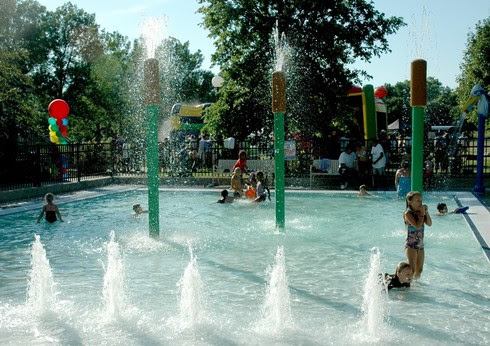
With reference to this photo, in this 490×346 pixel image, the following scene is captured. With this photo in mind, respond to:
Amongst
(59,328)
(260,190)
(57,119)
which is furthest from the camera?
(57,119)

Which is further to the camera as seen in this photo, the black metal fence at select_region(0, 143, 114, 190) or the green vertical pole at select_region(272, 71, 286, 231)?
the black metal fence at select_region(0, 143, 114, 190)

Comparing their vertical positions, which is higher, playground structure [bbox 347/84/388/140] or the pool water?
playground structure [bbox 347/84/388/140]

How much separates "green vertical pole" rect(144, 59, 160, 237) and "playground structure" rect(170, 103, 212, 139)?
28.7m

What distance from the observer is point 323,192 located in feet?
59.9

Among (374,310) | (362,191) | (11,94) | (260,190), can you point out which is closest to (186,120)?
(11,94)

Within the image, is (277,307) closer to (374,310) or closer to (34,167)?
(374,310)

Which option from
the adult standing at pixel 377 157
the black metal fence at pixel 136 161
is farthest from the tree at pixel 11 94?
the adult standing at pixel 377 157

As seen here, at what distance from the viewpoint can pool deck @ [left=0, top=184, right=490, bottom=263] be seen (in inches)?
416

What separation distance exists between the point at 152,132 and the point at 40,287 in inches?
158

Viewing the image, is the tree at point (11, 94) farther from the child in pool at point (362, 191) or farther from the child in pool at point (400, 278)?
the child in pool at point (400, 278)

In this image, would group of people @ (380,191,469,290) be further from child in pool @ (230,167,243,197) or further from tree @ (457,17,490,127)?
tree @ (457,17,490,127)

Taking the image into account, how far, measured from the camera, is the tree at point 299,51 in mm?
23000

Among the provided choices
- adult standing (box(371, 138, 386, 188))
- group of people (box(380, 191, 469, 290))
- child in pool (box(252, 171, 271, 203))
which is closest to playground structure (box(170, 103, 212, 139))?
adult standing (box(371, 138, 386, 188))

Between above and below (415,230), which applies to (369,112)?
above
